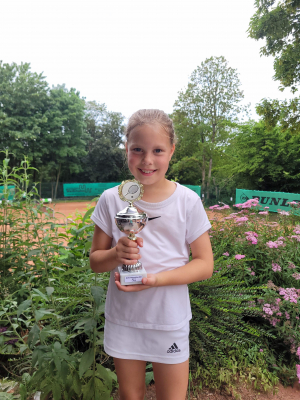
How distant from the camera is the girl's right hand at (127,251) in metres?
0.89

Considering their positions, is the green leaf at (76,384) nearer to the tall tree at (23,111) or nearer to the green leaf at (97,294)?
the green leaf at (97,294)

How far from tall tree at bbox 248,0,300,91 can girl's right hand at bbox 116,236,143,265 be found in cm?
1219

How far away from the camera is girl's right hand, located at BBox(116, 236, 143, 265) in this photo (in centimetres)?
89

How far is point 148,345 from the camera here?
1014 mm

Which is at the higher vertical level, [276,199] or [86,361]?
[86,361]

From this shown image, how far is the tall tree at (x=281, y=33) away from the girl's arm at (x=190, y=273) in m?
12.0

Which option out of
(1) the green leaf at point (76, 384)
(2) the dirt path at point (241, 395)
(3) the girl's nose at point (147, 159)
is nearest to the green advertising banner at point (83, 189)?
(2) the dirt path at point (241, 395)

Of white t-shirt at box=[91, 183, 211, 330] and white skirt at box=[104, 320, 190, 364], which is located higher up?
white t-shirt at box=[91, 183, 211, 330]

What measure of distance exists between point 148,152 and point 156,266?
378mm

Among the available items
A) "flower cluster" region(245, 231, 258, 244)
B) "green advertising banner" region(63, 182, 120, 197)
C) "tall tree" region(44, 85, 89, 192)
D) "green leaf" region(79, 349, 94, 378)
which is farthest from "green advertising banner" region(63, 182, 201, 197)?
"green leaf" region(79, 349, 94, 378)

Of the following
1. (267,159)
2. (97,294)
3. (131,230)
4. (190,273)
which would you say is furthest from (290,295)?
(267,159)

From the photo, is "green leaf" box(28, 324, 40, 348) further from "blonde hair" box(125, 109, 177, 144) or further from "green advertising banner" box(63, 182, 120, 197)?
"green advertising banner" box(63, 182, 120, 197)

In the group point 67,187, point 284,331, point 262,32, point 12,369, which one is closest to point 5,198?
point 12,369

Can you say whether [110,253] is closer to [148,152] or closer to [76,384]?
[148,152]
